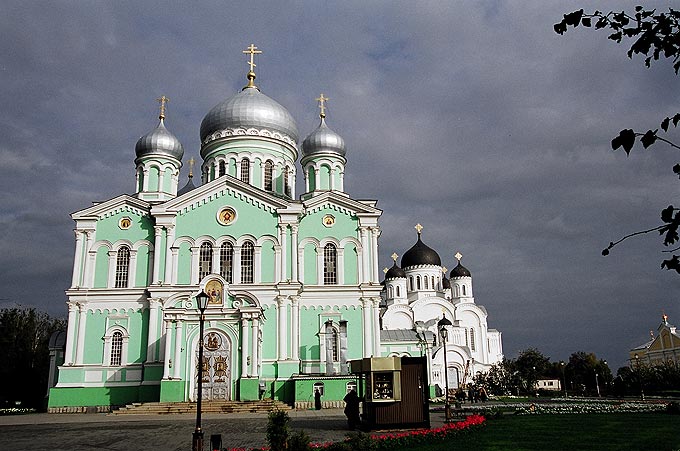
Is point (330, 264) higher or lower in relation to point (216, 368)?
higher

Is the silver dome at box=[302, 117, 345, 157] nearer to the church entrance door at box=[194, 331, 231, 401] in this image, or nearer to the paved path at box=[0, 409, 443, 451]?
the church entrance door at box=[194, 331, 231, 401]

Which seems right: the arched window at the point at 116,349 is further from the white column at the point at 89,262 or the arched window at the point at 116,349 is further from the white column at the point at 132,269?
the white column at the point at 89,262

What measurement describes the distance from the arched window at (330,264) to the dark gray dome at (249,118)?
8.68 m

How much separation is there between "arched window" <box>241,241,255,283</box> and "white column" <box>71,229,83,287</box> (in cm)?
846

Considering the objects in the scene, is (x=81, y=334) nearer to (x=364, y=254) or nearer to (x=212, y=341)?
(x=212, y=341)

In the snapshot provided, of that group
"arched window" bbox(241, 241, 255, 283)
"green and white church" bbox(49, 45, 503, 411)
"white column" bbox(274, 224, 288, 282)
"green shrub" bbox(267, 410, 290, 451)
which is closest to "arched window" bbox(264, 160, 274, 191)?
"green and white church" bbox(49, 45, 503, 411)

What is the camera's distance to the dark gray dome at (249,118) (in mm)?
36906

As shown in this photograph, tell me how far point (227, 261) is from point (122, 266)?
564cm

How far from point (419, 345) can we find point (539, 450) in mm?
27888

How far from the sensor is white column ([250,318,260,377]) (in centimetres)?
2769

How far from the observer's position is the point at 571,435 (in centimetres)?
1473

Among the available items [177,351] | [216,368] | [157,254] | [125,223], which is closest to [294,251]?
[157,254]

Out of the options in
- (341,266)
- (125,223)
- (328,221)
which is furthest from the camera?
(328,221)

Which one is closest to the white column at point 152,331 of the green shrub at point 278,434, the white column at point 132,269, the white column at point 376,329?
the white column at point 132,269
